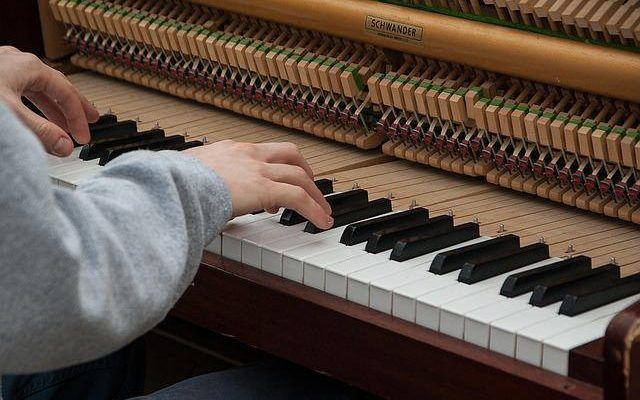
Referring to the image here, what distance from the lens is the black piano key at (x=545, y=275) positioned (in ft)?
5.77

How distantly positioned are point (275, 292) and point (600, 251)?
542 mm

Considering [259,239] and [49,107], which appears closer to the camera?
[259,239]

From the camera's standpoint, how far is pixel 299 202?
74.8 inches

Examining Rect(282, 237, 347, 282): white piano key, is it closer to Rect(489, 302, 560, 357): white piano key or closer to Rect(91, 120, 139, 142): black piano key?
Rect(489, 302, 560, 357): white piano key

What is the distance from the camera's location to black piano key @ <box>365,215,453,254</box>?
1938 millimetres

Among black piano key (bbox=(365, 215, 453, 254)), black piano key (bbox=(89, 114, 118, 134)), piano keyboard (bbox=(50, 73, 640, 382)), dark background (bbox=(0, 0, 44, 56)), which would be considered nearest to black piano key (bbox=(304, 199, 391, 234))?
piano keyboard (bbox=(50, 73, 640, 382))

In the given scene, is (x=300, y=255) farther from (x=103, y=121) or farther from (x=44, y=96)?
(x=103, y=121)

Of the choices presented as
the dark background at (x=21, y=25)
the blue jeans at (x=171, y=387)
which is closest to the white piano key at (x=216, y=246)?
the blue jeans at (x=171, y=387)

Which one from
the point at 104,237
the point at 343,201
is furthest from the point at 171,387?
the point at 104,237

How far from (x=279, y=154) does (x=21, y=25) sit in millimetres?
1405

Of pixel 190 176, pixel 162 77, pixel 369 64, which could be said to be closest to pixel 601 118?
pixel 369 64

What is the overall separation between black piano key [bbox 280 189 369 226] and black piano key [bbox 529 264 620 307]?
48 cm

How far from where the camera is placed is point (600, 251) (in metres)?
1.97

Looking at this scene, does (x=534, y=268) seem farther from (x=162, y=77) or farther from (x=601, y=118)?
(x=162, y=77)
